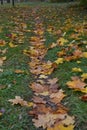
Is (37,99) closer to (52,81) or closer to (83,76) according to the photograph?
(52,81)

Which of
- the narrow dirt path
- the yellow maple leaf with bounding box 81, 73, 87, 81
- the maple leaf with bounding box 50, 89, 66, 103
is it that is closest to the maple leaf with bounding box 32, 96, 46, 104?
the narrow dirt path

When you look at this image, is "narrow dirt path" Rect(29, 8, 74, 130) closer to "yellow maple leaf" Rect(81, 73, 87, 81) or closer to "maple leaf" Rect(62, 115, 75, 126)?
"maple leaf" Rect(62, 115, 75, 126)

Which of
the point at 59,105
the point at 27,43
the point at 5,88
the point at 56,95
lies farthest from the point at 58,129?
the point at 27,43

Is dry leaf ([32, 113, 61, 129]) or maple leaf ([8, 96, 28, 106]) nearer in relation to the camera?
dry leaf ([32, 113, 61, 129])

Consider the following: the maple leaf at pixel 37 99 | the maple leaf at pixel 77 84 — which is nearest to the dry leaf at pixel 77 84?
the maple leaf at pixel 77 84

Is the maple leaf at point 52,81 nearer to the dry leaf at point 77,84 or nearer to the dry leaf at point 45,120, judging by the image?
the dry leaf at point 77,84

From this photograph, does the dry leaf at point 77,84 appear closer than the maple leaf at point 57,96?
No

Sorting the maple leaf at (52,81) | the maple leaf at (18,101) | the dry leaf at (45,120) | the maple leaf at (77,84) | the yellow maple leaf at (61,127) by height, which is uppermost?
the maple leaf at (52,81)

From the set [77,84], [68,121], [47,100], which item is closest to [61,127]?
[68,121]

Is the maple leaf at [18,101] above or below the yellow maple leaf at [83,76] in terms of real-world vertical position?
below

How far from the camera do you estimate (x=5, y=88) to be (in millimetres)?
4227

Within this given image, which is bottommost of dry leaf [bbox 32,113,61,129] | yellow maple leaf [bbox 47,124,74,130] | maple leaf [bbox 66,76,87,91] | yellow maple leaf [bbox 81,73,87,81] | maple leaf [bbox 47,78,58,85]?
yellow maple leaf [bbox 47,124,74,130]

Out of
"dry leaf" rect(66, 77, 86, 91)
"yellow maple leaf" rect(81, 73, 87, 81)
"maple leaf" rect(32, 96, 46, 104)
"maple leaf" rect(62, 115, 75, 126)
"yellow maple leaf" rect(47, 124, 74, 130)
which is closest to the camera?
"yellow maple leaf" rect(47, 124, 74, 130)

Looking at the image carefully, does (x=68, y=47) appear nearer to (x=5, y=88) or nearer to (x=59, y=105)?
→ (x=5, y=88)
